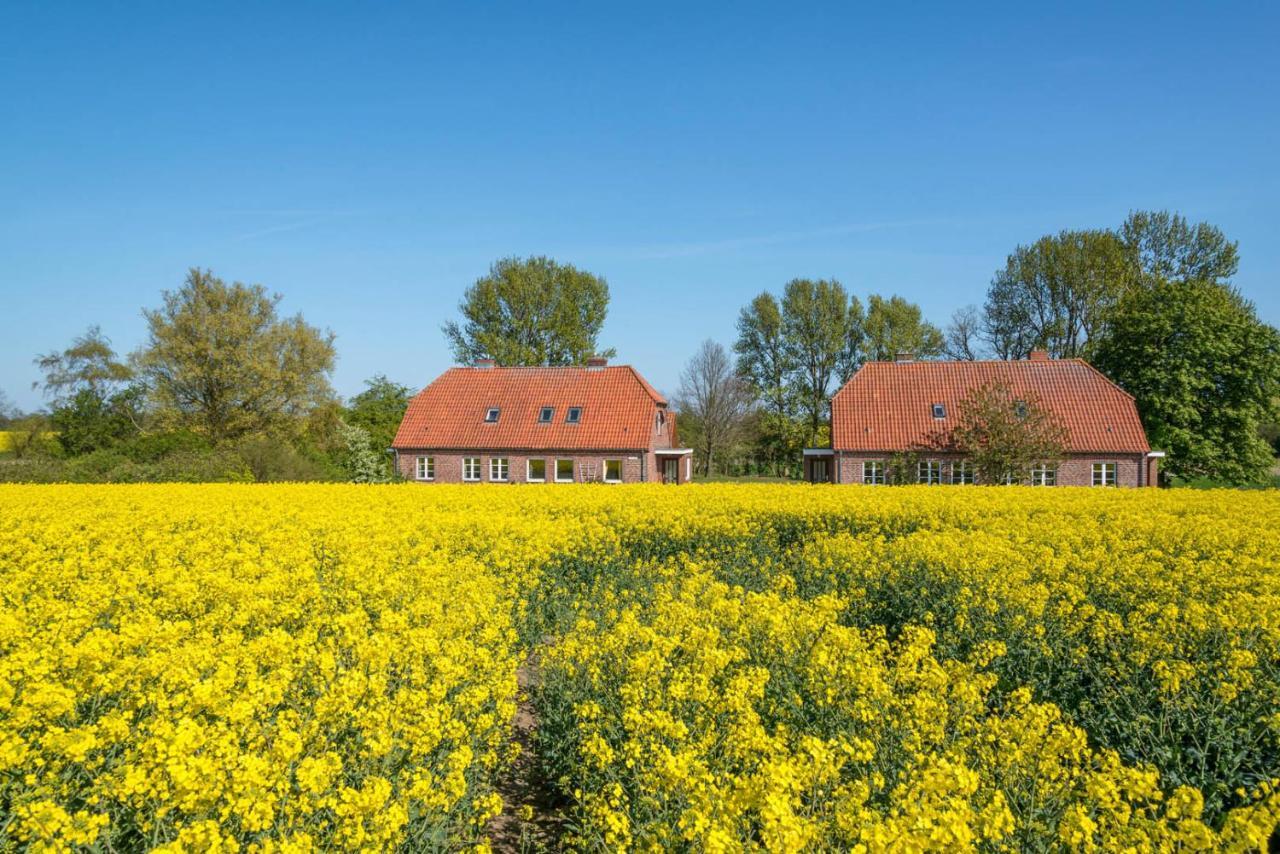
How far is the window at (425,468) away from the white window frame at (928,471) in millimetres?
22701

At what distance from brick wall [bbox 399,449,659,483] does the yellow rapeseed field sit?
23.4 meters

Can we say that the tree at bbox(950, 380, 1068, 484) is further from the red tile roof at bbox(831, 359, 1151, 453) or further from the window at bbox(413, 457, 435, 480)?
the window at bbox(413, 457, 435, 480)

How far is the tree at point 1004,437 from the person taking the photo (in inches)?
1218

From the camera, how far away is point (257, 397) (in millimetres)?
41469

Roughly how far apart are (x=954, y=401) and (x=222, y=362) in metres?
37.1

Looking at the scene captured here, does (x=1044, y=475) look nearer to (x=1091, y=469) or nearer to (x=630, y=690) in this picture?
(x=1091, y=469)

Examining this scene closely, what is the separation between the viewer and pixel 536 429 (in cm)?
3734

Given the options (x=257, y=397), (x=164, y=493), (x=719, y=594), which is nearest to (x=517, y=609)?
(x=719, y=594)

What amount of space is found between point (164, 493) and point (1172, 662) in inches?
794

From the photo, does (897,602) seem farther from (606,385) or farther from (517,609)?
(606,385)

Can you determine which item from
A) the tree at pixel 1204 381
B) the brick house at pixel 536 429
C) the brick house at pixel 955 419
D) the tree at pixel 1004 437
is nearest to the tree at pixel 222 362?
the brick house at pixel 536 429

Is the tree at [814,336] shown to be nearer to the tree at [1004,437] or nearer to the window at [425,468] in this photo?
the tree at [1004,437]

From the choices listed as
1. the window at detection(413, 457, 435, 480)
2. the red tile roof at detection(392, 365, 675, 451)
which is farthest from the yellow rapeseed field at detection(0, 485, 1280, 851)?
the window at detection(413, 457, 435, 480)

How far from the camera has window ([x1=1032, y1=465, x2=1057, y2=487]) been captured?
32312 mm
